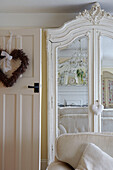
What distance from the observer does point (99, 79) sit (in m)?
3.16

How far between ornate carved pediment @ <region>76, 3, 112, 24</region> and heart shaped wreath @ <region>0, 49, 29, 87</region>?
1000 millimetres

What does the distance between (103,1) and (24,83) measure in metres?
1.59

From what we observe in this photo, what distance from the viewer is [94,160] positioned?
183 cm

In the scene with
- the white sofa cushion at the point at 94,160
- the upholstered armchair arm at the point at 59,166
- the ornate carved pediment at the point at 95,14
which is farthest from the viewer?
the ornate carved pediment at the point at 95,14

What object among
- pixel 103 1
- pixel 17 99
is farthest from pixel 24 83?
pixel 103 1

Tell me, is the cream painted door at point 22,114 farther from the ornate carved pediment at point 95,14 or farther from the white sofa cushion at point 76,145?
the white sofa cushion at point 76,145

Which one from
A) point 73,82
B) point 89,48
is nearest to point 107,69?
point 89,48

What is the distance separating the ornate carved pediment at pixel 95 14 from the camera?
3.11 metres

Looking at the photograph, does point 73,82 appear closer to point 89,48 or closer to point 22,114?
point 89,48

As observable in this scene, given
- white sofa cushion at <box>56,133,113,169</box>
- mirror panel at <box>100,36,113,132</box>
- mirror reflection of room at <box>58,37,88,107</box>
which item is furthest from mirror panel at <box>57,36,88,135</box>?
white sofa cushion at <box>56,133,113,169</box>

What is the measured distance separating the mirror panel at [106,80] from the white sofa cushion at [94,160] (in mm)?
1297

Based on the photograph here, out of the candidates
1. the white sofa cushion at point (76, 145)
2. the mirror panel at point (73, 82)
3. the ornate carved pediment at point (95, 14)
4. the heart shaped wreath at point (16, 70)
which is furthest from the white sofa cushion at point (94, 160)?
the ornate carved pediment at point (95, 14)

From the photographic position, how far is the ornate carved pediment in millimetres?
3107

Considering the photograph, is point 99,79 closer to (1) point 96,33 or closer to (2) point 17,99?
(1) point 96,33
